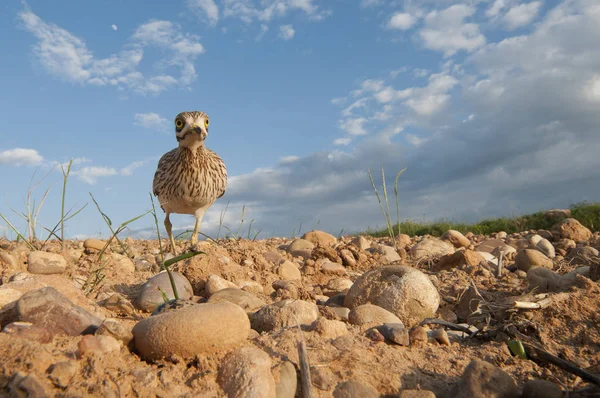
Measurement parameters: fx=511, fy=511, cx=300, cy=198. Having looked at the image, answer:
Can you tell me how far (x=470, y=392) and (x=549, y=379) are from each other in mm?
569

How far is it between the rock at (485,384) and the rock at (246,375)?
0.88m

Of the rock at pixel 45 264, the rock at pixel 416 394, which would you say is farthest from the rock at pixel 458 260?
the rock at pixel 45 264

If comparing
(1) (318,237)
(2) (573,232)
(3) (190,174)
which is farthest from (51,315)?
(2) (573,232)

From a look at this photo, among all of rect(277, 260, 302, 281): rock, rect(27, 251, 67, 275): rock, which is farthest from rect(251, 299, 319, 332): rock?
rect(27, 251, 67, 275): rock

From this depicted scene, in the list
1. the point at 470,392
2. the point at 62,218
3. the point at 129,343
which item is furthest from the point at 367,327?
the point at 62,218

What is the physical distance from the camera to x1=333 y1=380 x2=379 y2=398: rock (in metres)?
2.27

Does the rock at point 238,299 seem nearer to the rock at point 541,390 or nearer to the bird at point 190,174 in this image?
the rock at point 541,390

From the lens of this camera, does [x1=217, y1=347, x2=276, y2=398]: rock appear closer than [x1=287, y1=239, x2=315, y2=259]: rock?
Yes

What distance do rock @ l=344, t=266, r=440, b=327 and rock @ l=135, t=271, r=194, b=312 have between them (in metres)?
1.38

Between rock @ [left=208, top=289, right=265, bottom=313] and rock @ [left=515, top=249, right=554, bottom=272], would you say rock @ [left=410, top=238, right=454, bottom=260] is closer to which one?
rock @ [left=515, top=249, right=554, bottom=272]

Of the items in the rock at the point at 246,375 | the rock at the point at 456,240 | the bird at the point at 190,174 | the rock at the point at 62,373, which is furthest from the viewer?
the rock at the point at 456,240

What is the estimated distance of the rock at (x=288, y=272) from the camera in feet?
17.7

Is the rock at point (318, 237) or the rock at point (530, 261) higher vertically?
the rock at point (318, 237)

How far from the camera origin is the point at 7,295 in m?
3.01
